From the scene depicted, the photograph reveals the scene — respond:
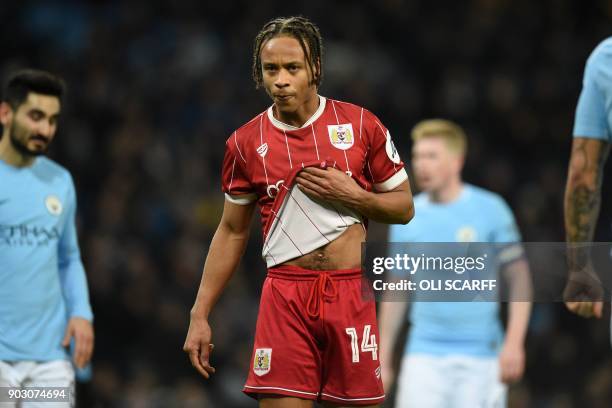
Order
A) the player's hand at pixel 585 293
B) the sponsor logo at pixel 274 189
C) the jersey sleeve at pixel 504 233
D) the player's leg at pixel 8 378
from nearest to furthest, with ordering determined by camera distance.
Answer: the sponsor logo at pixel 274 189 → the player's hand at pixel 585 293 → the player's leg at pixel 8 378 → the jersey sleeve at pixel 504 233

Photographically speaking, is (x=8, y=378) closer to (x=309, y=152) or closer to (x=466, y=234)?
(x=309, y=152)

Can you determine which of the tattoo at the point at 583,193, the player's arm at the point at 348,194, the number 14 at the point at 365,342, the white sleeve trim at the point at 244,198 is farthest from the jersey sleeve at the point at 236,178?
the tattoo at the point at 583,193

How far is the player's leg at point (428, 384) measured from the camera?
5969mm

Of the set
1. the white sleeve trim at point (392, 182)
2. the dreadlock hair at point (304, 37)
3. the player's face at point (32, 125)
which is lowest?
the white sleeve trim at point (392, 182)

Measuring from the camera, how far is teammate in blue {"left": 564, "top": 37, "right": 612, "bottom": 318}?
12.5 feet

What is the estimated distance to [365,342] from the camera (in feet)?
12.0

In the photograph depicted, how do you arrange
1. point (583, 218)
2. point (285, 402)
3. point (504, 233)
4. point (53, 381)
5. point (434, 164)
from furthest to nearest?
point (434, 164) < point (504, 233) < point (53, 381) < point (583, 218) < point (285, 402)

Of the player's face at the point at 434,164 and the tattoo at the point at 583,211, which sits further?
the player's face at the point at 434,164

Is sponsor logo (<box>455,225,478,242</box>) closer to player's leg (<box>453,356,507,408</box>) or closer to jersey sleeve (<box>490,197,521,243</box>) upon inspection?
jersey sleeve (<box>490,197,521,243</box>)

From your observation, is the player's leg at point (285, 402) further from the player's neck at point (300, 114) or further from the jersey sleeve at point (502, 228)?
the jersey sleeve at point (502, 228)

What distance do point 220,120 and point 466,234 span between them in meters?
4.27

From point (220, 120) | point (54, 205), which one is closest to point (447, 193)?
point (54, 205)

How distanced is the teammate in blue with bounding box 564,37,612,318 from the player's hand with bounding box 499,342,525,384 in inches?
71.5

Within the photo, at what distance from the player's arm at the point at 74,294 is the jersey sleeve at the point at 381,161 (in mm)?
1811
